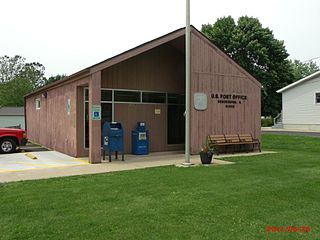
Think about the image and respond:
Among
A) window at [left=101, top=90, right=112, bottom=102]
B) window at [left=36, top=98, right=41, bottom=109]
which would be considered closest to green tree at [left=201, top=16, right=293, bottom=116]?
window at [left=36, top=98, right=41, bottom=109]

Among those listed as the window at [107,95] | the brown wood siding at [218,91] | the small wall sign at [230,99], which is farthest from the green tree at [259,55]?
the window at [107,95]

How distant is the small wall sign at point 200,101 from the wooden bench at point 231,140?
123 centimetres

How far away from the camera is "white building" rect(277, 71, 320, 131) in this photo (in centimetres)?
2883

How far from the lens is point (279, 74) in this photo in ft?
123

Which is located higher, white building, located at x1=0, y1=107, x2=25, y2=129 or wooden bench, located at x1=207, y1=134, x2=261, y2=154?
white building, located at x1=0, y1=107, x2=25, y2=129

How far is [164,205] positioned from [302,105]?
27.8 m

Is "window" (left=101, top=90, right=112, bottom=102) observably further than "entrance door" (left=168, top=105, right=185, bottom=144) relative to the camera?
No

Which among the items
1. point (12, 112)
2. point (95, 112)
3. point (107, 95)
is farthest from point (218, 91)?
point (12, 112)

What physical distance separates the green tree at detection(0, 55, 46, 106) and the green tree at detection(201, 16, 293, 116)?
28.9 metres

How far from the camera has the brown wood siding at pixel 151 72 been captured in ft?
43.5

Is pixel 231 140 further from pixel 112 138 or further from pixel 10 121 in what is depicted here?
pixel 10 121

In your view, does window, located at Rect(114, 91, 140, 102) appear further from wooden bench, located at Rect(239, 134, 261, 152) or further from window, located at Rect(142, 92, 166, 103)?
wooden bench, located at Rect(239, 134, 261, 152)

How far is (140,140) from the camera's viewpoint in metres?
13.2

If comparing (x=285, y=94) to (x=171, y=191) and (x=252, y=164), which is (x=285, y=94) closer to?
(x=252, y=164)
